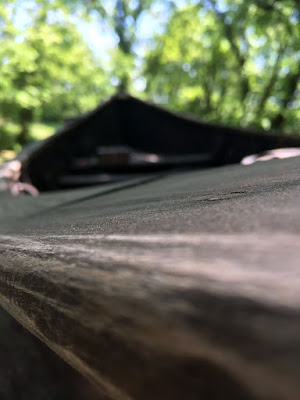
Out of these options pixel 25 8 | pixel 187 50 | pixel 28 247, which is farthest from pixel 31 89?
pixel 28 247

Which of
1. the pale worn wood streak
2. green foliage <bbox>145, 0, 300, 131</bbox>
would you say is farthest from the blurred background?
the pale worn wood streak

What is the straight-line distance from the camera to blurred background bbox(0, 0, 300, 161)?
689cm

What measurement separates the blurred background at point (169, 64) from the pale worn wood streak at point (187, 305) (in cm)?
695

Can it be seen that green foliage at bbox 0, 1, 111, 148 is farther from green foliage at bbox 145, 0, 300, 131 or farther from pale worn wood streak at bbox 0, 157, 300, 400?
pale worn wood streak at bbox 0, 157, 300, 400

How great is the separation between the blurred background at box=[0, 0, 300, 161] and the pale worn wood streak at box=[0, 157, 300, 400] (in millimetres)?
6955

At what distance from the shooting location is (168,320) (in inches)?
11.9

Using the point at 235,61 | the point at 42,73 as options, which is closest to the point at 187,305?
the point at 235,61

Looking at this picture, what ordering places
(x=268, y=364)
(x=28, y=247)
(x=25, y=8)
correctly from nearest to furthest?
1. (x=268, y=364)
2. (x=28, y=247)
3. (x=25, y=8)

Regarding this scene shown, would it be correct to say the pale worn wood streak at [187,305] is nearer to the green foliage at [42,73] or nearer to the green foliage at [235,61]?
the green foliage at [235,61]

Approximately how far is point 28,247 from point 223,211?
37 centimetres

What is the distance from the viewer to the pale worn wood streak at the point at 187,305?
27 cm

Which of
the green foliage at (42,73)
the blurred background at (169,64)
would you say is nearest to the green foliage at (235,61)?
the blurred background at (169,64)

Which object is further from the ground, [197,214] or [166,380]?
[197,214]

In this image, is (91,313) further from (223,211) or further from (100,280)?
(223,211)
